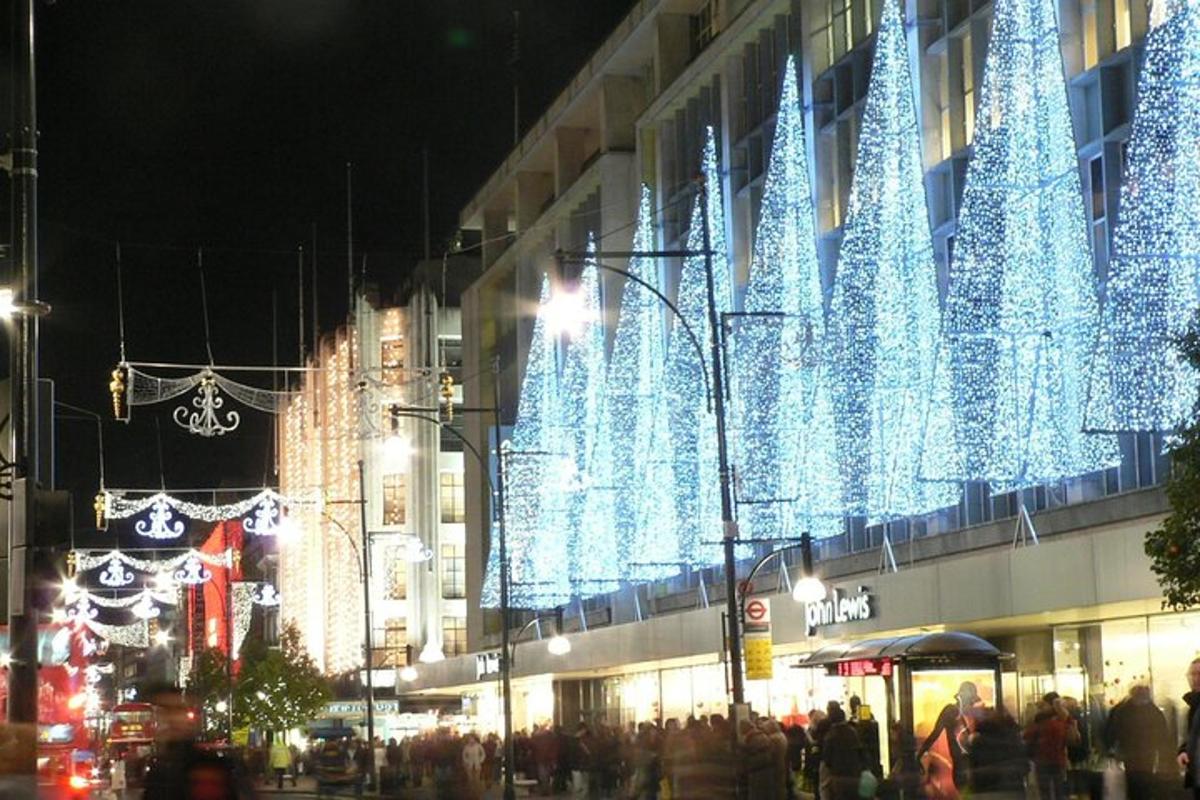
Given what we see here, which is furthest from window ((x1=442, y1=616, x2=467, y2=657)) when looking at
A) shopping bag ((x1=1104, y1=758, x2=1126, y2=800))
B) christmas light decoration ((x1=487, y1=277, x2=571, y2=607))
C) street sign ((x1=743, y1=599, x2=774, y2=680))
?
shopping bag ((x1=1104, y1=758, x2=1126, y2=800))

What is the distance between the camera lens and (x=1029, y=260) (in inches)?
1251

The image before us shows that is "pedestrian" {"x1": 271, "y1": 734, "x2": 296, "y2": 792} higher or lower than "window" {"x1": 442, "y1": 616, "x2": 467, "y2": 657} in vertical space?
lower

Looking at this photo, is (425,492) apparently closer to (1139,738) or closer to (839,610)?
(839,610)

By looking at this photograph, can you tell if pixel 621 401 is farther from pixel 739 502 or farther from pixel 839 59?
pixel 739 502

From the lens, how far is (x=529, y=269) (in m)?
76.9

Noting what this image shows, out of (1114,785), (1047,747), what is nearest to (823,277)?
(1114,785)

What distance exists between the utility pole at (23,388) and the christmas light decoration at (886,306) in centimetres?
2263

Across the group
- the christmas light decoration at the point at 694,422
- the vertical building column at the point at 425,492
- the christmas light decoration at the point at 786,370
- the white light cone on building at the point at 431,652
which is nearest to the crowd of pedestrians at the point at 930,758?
the christmas light decoration at the point at 786,370

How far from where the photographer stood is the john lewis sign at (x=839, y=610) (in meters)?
40.0

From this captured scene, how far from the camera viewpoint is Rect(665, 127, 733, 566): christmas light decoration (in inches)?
1887

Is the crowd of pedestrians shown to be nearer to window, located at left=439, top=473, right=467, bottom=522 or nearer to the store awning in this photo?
the store awning

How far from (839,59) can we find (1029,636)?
13.2 m

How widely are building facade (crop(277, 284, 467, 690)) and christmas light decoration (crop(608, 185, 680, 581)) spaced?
132 ft

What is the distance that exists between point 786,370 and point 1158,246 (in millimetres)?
16986
